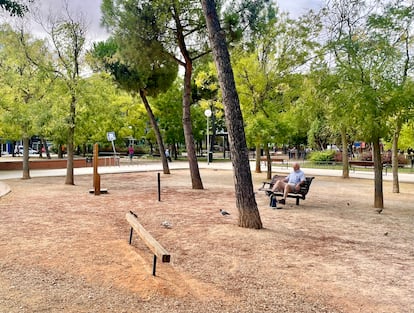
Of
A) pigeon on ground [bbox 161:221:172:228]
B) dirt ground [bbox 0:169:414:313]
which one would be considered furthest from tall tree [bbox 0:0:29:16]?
pigeon on ground [bbox 161:221:172:228]

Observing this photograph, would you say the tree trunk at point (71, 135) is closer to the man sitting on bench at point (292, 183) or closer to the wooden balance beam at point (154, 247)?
the man sitting on bench at point (292, 183)

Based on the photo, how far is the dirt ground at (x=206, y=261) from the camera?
13.5 feet

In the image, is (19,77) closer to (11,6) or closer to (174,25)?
(174,25)

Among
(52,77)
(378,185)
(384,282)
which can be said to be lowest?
(384,282)

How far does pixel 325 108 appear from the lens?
10.8 metres

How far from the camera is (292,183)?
1078cm

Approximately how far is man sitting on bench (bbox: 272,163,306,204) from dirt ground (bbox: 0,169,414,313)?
69 cm

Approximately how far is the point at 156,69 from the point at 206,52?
5.24 m

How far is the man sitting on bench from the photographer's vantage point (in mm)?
10609

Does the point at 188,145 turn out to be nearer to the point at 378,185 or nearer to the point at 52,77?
the point at 52,77

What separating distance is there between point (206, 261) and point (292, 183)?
5746mm

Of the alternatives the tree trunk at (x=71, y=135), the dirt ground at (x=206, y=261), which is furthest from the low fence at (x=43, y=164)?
the dirt ground at (x=206, y=261)

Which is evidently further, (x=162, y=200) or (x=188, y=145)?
(x=188, y=145)

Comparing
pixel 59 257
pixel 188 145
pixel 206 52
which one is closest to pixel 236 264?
pixel 59 257
